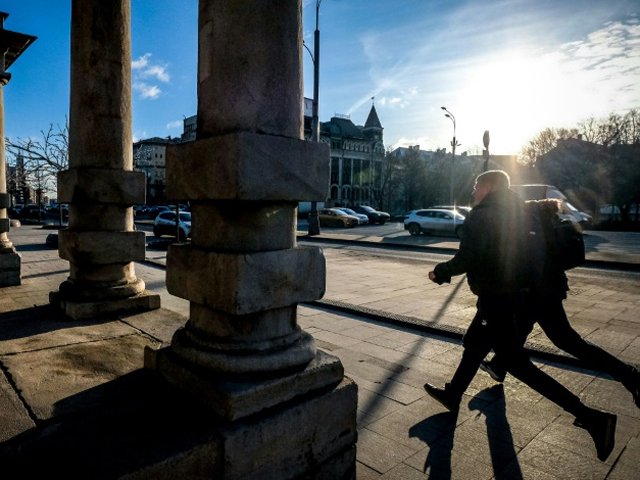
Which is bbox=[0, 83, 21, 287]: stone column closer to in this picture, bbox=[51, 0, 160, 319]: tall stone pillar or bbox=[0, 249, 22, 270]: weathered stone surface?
bbox=[0, 249, 22, 270]: weathered stone surface

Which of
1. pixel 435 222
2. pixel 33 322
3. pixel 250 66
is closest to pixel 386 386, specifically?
A: pixel 250 66

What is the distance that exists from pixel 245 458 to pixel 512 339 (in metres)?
1.92

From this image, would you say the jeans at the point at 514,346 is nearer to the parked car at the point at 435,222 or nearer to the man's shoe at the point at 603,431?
the man's shoe at the point at 603,431

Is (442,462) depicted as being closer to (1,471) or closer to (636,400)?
(636,400)

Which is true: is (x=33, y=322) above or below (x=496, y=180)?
below

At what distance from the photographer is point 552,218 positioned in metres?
3.20

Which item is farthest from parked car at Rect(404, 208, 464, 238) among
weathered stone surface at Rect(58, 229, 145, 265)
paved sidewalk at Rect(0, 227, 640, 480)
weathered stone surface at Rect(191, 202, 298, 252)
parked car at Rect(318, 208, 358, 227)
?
weathered stone surface at Rect(191, 202, 298, 252)

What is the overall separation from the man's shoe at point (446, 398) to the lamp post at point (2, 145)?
5.85 m

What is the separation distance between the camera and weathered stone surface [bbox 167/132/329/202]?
185 cm

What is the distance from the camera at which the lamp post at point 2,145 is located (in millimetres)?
5723

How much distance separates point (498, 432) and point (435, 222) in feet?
67.7


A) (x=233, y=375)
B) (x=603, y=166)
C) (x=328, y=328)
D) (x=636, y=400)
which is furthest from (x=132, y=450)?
(x=603, y=166)

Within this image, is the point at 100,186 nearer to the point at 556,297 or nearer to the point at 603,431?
the point at 556,297

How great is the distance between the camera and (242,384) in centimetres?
188
